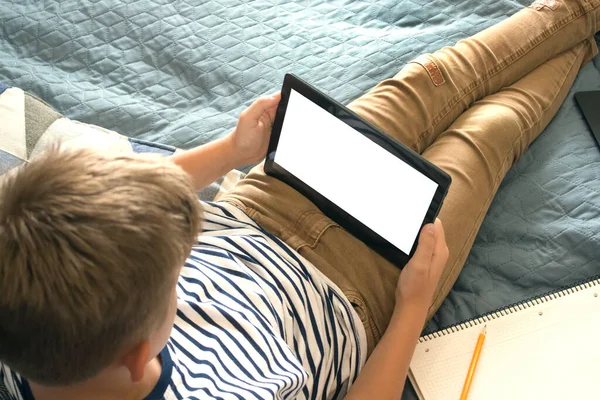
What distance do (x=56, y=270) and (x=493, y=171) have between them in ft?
2.28

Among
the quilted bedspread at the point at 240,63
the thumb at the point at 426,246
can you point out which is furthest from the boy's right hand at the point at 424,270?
the quilted bedspread at the point at 240,63

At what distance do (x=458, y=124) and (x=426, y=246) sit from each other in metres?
0.29

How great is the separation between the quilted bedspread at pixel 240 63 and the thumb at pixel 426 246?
18 cm

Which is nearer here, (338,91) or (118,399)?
(118,399)

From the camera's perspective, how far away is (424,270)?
82cm

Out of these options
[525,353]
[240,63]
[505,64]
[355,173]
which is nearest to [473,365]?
[525,353]

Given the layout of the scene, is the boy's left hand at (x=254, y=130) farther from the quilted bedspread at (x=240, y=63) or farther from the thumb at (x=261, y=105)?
the quilted bedspread at (x=240, y=63)

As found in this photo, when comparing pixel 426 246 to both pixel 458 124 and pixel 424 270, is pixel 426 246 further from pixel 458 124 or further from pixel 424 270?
pixel 458 124

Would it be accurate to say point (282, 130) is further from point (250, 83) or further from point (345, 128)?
point (250, 83)

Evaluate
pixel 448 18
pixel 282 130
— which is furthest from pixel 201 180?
pixel 448 18

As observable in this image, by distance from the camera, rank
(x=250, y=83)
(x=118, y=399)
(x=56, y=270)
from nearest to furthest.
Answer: (x=56, y=270)
(x=118, y=399)
(x=250, y=83)

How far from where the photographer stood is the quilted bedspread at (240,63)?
1.02 m

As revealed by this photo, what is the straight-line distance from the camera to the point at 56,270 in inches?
18.6

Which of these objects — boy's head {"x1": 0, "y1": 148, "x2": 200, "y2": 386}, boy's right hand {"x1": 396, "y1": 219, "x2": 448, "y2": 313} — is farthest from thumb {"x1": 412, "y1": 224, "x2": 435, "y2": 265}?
boy's head {"x1": 0, "y1": 148, "x2": 200, "y2": 386}
